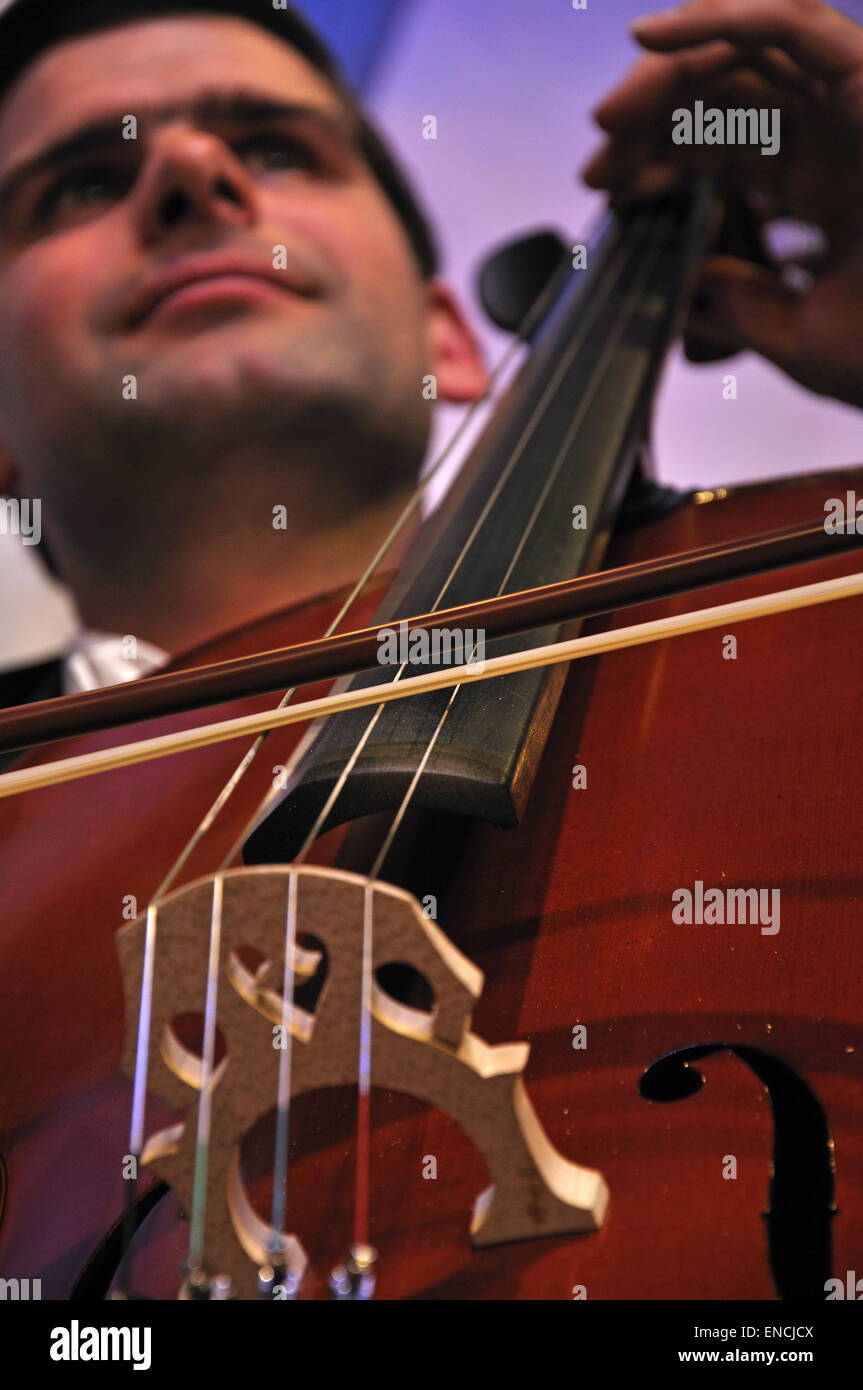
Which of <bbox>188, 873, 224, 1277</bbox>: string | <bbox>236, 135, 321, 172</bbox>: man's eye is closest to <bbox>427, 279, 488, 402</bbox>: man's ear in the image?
<bbox>236, 135, 321, 172</bbox>: man's eye

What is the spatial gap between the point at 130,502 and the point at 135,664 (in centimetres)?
16

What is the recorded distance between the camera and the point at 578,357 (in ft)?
3.64

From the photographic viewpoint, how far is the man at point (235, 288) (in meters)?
1.15

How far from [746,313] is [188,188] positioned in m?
0.62

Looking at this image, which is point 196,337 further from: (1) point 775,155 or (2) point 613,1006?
(2) point 613,1006

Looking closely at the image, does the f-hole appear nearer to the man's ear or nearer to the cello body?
the cello body

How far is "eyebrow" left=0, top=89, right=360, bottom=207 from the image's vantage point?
1235 millimetres

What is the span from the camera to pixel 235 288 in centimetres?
114
